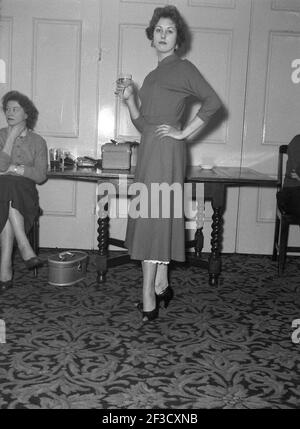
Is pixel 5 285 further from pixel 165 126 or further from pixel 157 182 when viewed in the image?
pixel 165 126

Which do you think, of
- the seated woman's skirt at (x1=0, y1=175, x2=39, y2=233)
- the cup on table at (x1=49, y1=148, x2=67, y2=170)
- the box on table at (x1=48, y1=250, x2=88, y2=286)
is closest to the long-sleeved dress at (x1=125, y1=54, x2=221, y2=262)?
the box on table at (x1=48, y1=250, x2=88, y2=286)

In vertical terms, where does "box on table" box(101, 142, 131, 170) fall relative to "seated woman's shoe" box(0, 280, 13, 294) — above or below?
above

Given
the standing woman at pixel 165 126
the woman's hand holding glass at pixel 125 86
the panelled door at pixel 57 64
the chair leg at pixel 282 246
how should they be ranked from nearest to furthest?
→ the standing woman at pixel 165 126 → the woman's hand holding glass at pixel 125 86 → the chair leg at pixel 282 246 → the panelled door at pixel 57 64

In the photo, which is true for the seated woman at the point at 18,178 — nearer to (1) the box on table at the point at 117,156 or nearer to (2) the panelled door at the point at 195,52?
(1) the box on table at the point at 117,156

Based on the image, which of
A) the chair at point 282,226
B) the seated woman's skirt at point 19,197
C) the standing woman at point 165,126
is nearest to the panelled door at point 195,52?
the chair at point 282,226

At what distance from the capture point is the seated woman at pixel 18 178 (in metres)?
3.17

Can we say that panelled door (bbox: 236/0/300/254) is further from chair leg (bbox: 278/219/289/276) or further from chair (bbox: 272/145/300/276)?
chair leg (bbox: 278/219/289/276)

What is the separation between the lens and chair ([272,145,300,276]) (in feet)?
12.0

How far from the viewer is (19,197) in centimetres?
320

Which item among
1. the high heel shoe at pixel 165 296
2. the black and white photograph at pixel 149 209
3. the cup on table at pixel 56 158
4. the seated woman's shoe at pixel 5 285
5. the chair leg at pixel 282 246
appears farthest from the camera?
the chair leg at pixel 282 246

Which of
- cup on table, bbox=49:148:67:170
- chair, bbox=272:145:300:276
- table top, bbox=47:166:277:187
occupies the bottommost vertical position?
chair, bbox=272:145:300:276

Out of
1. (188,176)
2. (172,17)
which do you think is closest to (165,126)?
(172,17)

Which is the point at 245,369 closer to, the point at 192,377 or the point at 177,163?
the point at 192,377

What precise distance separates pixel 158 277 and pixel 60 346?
77 cm
